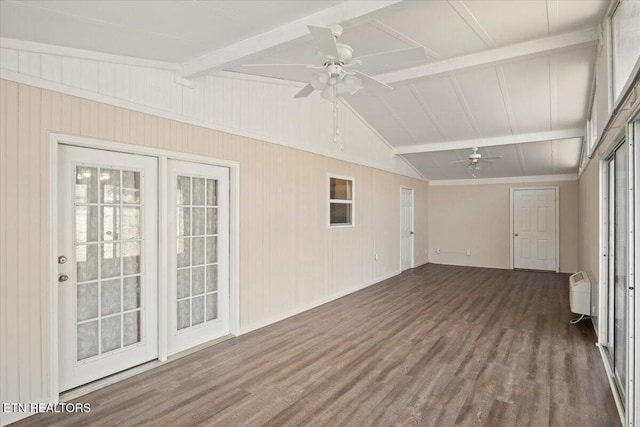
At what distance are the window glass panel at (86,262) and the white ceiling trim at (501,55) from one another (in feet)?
11.8

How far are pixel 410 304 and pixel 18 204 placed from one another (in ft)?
15.7

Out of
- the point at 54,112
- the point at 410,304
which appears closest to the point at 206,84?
the point at 54,112

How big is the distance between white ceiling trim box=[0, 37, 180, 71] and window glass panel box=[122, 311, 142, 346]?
7.03 ft

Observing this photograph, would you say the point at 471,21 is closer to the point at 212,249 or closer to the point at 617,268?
the point at 617,268

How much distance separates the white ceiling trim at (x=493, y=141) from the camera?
5.79 meters

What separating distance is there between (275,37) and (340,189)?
11.3ft

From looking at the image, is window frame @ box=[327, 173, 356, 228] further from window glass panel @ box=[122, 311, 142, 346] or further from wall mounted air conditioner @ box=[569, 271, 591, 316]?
wall mounted air conditioner @ box=[569, 271, 591, 316]

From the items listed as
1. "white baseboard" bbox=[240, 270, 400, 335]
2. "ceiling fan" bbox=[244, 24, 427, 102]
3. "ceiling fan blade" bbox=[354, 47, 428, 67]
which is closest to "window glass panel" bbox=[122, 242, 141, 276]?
"white baseboard" bbox=[240, 270, 400, 335]

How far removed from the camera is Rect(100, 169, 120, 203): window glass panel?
297 centimetres

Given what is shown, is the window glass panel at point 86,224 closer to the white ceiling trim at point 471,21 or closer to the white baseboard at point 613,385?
the white ceiling trim at point 471,21

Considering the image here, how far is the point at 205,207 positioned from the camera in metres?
3.79

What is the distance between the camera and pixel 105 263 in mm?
3014

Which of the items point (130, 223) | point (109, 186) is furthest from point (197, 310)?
point (109, 186)

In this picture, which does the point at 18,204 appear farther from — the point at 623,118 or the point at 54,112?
the point at 623,118
